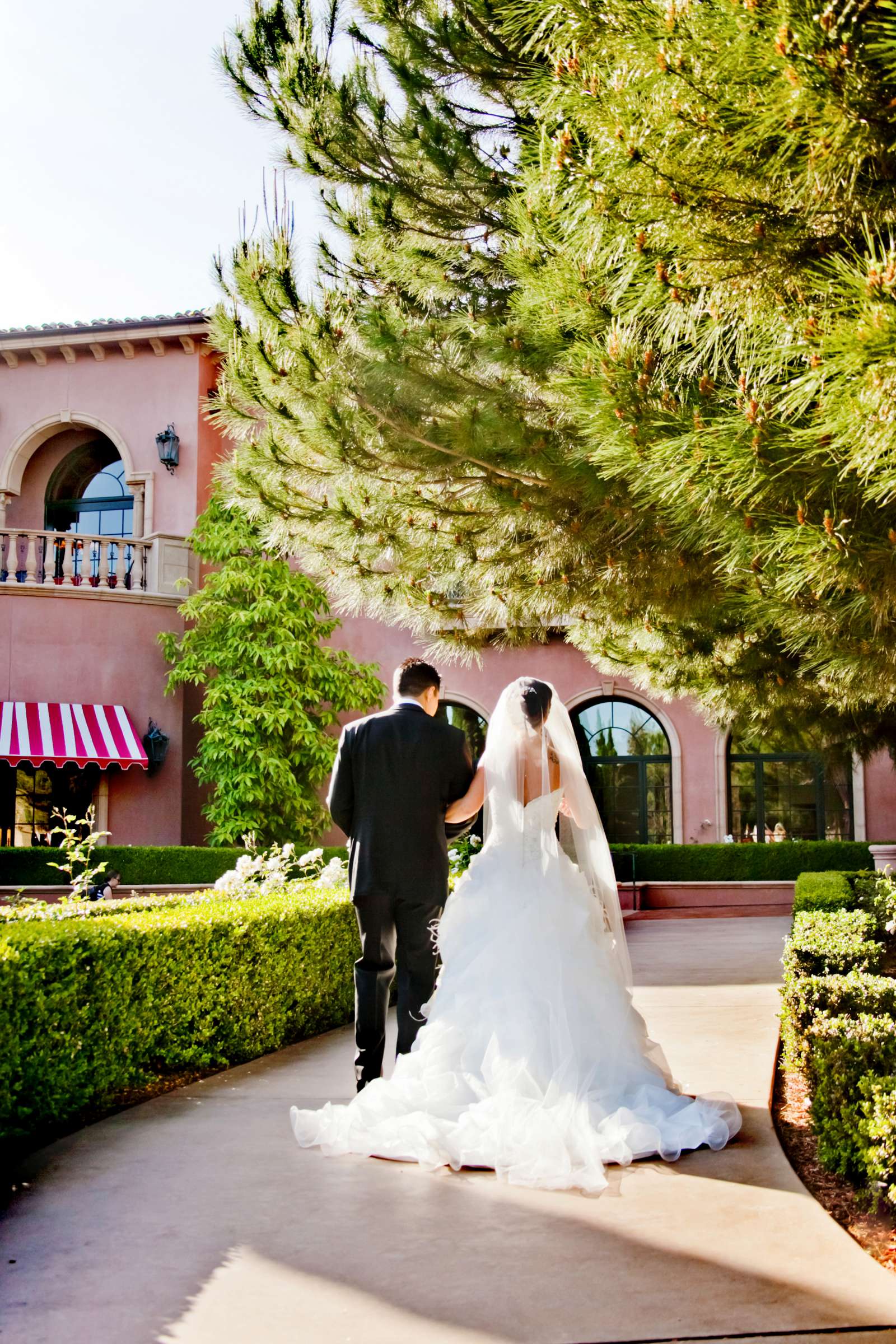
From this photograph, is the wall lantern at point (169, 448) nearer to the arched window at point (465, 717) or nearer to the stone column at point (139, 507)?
the stone column at point (139, 507)

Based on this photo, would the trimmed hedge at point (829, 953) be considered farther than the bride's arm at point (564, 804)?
Yes

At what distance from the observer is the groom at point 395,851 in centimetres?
529

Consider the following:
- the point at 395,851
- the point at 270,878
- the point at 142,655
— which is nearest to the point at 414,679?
the point at 395,851

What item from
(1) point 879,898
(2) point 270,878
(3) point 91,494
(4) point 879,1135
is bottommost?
(4) point 879,1135

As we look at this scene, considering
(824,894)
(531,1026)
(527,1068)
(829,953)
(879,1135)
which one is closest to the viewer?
(879,1135)

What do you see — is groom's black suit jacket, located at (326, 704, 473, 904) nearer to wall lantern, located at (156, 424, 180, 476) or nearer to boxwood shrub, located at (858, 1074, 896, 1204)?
boxwood shrub, located at (858, 1074, 896, 1204)

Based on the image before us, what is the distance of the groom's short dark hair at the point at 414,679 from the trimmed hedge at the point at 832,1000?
2370mm

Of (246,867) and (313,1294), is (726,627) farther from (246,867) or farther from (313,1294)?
(313,1294)

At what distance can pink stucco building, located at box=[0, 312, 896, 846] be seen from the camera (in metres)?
18.0

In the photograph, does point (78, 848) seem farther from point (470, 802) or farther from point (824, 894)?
point (824, 894)

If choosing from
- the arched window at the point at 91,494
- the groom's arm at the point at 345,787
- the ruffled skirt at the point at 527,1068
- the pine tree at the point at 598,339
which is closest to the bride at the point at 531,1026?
the ruffled skirt at the point at 527,1068

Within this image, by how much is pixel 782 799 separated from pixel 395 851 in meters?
16.3

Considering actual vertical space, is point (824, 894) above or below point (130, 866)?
above

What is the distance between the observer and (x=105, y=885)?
14.9 m
